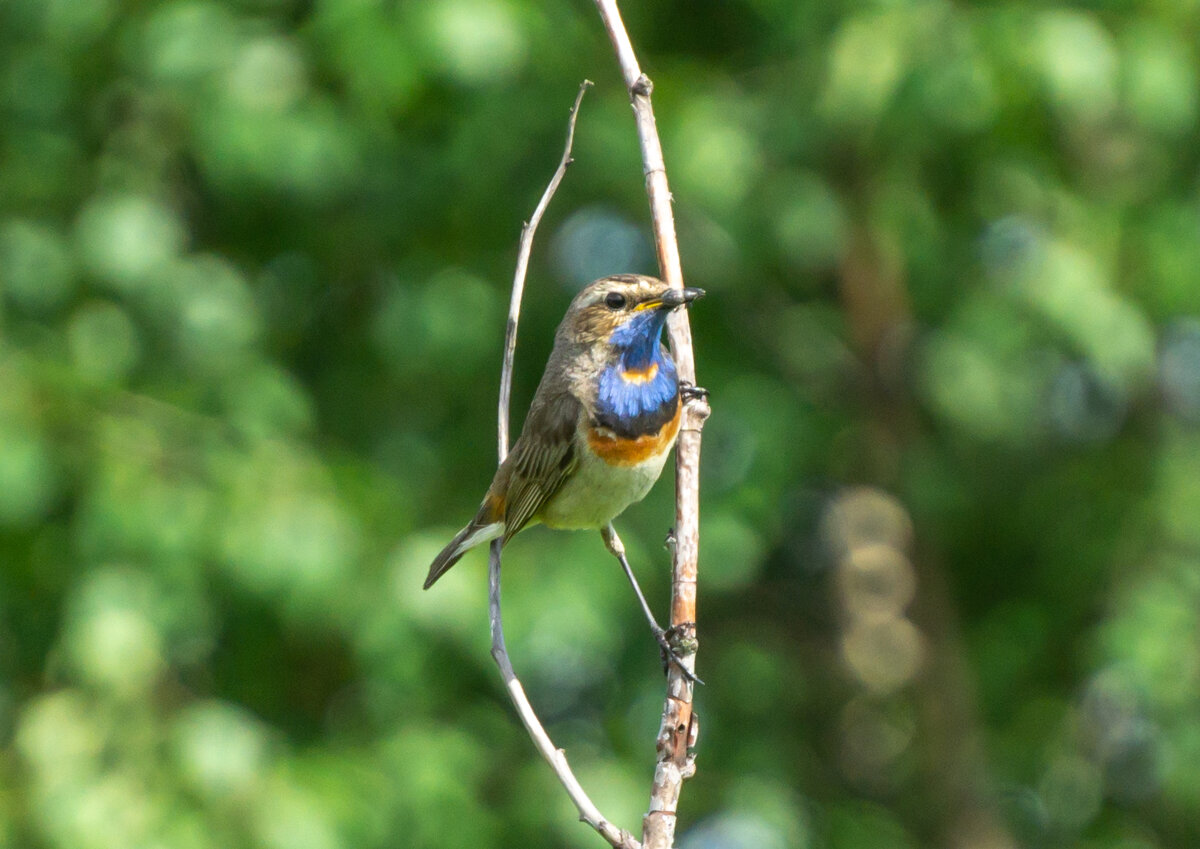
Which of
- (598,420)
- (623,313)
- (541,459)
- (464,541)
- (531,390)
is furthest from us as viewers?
(531,390)

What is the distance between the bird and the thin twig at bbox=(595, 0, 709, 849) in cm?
58

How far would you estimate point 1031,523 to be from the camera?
701 centimetres

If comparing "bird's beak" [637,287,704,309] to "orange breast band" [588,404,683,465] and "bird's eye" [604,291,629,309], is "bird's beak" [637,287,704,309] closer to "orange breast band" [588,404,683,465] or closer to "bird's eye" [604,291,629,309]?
"bird's eye" [604,291,629,309]

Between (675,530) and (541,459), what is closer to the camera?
(675,530)

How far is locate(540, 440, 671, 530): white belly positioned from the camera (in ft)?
13.0

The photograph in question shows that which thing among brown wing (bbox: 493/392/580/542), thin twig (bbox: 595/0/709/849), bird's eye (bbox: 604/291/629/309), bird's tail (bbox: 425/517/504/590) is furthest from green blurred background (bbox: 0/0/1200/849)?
thin twig (bbox: 595/0/709/849)

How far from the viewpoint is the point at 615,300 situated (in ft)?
12.7

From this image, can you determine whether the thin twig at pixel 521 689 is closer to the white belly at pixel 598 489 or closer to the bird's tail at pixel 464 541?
the white belly at pixel 598 489

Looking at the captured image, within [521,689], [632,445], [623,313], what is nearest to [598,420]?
[632,445]

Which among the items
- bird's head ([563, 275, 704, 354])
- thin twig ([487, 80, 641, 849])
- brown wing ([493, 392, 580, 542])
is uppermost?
bird's head ([563, 275, 704, 354])

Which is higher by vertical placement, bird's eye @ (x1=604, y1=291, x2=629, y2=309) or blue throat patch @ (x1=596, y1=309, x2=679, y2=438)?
bird's eye @ (x1=604, y1=291, x2=629, y2=309)

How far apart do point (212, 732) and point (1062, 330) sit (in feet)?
11.6

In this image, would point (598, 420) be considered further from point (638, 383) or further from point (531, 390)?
point (531, 390)

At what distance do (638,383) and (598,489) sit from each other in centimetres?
31
